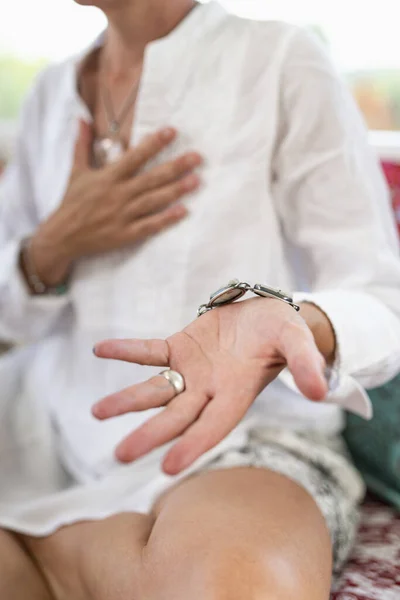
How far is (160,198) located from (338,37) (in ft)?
1.54

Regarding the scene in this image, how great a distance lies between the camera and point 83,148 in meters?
0.80

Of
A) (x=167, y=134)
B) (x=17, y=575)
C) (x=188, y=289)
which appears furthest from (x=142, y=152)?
(x=17, y=575)

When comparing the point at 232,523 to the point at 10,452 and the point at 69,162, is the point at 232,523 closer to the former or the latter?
the point at 10,452

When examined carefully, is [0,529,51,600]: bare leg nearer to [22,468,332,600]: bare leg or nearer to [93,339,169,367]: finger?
[22,468,332,600]: bare leg

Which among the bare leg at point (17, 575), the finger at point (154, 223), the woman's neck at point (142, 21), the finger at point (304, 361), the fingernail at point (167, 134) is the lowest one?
the bare leg at point (17, 575)

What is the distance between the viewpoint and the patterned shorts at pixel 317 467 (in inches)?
26.1

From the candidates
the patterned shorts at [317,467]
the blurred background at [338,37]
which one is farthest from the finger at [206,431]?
the blurred background at [338,37]

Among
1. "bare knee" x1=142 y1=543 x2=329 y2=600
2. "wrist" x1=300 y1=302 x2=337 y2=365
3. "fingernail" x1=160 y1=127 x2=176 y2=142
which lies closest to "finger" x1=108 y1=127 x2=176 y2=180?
"fingernail" x1=160 y1=127 x2=176 y2=142

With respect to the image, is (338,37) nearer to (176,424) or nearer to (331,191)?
(331,191)

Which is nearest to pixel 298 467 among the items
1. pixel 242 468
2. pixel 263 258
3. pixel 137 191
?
pixel 242 468

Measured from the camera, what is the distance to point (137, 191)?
737mm

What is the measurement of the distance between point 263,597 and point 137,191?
1.33ft

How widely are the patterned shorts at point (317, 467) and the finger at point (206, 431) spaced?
0.22 meters

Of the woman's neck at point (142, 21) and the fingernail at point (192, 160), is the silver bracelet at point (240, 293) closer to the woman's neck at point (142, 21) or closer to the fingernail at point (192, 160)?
the fingernail at point (192, 160)
